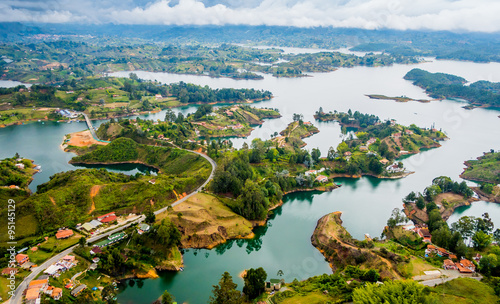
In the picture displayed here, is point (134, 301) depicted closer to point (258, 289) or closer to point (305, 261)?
point (258, 289)

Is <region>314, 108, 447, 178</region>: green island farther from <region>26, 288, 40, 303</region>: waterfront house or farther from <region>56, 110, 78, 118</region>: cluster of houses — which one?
<region>56, 110, 78, 118</region>: cluster of houses

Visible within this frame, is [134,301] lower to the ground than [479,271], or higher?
lower

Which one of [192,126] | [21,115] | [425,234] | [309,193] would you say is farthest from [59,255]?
[21,115]

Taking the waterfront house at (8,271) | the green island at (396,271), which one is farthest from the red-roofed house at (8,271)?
the green island at (396,271)

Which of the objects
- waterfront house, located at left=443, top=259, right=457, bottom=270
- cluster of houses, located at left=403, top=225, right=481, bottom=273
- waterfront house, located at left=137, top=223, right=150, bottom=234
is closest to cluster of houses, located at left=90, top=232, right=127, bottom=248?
waterfront house, located at left=137, top=223, right=150, bottom=234

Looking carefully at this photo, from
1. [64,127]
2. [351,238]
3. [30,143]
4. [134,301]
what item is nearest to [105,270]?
[134,301]
